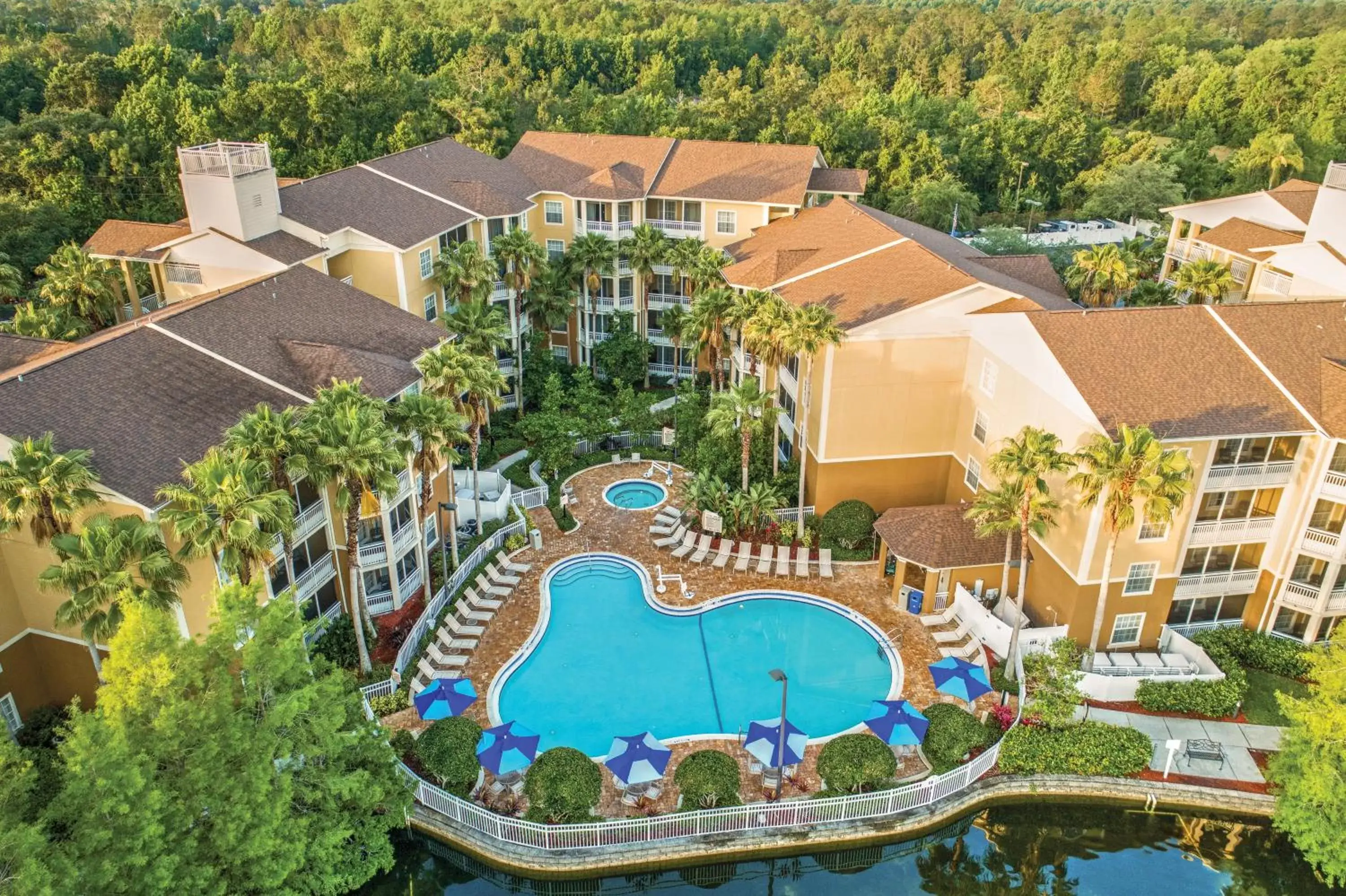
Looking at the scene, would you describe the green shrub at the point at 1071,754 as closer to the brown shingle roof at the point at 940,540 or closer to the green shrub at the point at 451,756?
the brown shingle roof at the point at 940,540

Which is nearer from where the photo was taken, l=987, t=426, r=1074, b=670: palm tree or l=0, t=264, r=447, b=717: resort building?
l=0, t=264, r=447, b=717: resort building

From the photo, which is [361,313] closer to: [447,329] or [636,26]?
[447,329]

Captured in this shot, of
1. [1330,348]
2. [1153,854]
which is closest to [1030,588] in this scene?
[1153,854]

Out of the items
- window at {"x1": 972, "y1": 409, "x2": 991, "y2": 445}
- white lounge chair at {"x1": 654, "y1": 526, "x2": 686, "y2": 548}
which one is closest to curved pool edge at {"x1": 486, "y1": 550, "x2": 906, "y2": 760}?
white lounge chair at {"x1": 654, "y1": 526, "x2": 686, "y2": 548}

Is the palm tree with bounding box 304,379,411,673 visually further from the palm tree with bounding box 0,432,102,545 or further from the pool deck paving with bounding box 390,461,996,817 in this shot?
the pool deck paving with bounding box 390,461,996,817

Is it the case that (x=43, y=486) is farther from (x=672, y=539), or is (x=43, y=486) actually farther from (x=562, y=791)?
(x=672, y=539)

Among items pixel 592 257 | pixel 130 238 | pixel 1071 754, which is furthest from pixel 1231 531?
pixel 130 238
